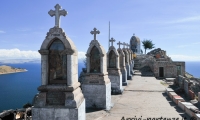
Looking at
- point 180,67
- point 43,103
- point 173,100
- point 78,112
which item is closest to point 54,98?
point 43,103

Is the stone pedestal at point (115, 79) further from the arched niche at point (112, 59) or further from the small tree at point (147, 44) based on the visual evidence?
the small tree at point (147, 44)

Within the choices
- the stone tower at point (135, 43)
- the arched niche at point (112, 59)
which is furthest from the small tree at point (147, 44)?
the arched niche at point (112, 59)

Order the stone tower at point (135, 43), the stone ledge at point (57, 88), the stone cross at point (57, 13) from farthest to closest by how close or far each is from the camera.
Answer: the stone tower at point (135, 43) < the stone cross at point (57, 13) < the stone ledge at point (57, 88)

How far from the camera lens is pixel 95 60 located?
9.90m

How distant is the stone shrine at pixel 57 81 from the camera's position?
19.0 feet

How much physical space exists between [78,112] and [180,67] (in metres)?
24.8

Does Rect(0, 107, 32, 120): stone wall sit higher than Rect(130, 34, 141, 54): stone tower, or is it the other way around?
Rect(130, 34, 141, 54): stone tower

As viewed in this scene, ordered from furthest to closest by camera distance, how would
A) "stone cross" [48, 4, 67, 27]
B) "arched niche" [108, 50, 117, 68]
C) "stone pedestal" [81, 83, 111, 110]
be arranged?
1. "arched niche" [108, 50, 117, 68]
2. "stone pedestal" [81, 83, 111, 110]
3. "stone cross" [48, 4, 67, 27]

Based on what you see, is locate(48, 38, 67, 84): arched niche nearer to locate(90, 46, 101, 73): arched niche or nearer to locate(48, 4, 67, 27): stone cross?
locate(48, 4, 67, 27): stone cross

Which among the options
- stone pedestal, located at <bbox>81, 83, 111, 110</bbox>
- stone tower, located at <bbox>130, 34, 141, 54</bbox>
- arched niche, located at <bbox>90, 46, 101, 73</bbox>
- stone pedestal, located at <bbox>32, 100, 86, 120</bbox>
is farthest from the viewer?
stone tower, located at <bbox>130, 34, 141, 54</bbox>

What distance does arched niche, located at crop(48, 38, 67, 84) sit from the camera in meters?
6.10

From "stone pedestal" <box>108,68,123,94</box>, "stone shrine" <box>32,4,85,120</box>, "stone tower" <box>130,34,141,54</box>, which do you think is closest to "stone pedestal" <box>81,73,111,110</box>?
"stone shrine" <box>32,4,85,120</box>

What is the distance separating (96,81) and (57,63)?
3.66 metres

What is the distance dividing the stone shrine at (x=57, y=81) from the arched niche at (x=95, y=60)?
3.61 m
